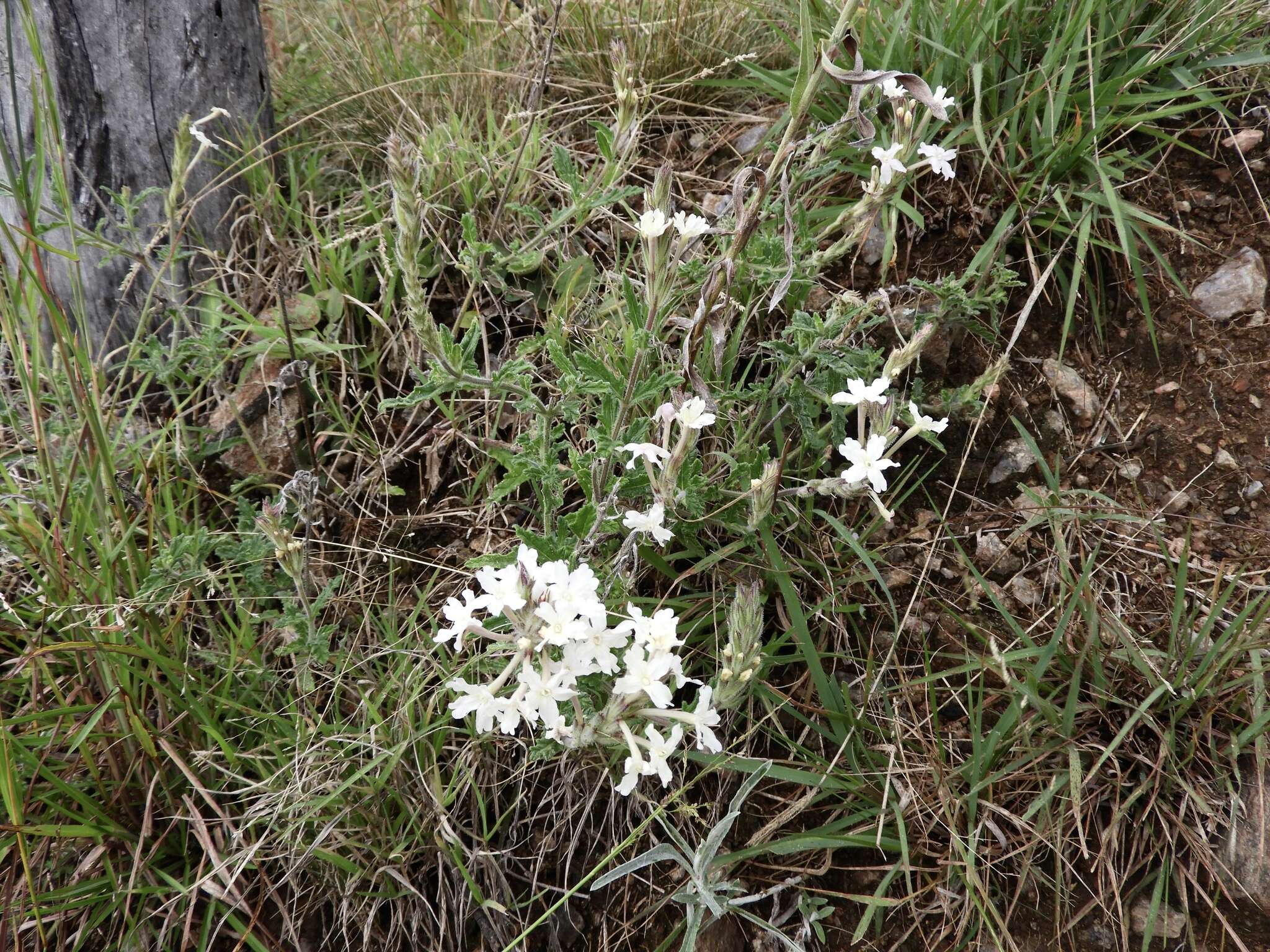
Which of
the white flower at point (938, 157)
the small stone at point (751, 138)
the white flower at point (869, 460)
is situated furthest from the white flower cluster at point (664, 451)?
the small stone at point (751, 138)

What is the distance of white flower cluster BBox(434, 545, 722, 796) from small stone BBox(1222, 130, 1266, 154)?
6.90 feet

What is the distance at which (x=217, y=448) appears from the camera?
231 centimetres

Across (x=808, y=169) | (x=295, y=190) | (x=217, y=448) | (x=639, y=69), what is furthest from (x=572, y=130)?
(x=217, y=448)

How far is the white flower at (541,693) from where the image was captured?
1.38 meters

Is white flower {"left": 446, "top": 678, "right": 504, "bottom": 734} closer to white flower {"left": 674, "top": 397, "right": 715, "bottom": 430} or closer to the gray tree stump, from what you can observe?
white flower {"left": 674, "top": 397, "right": 715, "bottom": 430}

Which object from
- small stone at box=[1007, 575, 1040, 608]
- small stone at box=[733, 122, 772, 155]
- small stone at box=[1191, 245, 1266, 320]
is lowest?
small stone at box=[1007, 575, 1040, 608]

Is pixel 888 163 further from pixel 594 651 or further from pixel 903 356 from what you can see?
pixel 594 651

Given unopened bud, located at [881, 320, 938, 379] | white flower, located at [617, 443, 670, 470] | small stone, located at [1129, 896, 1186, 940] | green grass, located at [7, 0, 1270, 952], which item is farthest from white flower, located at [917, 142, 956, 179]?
small stone, located at [1129, 896, 1186, 940]

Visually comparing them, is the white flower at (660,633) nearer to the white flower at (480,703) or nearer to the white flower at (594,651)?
the white flower at (594,651)

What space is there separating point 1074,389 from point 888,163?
871 mm

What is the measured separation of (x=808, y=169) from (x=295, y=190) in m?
1.63

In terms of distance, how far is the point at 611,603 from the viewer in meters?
1.71

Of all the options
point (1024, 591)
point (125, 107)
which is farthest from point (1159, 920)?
point (125, 107)

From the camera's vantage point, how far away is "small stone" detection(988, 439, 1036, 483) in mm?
2141
